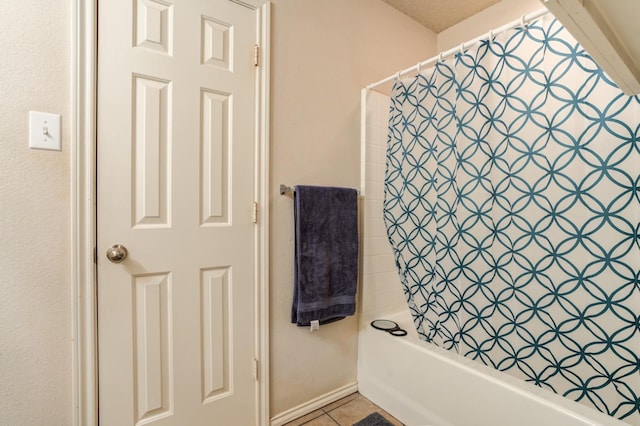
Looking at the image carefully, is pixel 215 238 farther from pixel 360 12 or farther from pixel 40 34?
pixel 360 12

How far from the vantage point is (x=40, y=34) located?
1055mm

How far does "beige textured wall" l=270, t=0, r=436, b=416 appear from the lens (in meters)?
1.57

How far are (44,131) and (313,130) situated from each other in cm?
114

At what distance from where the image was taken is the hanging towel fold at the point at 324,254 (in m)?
1.58

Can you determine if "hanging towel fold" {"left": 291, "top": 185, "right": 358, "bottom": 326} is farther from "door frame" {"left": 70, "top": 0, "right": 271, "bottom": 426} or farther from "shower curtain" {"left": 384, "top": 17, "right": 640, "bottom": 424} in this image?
"door frame" {"left": 70, "top": 0, "right": 271, "bottom": 426}

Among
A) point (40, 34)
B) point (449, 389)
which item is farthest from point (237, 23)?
point (449, 389)

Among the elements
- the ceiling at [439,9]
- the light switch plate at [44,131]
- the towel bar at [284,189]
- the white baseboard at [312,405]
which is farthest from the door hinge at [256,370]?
the ceiling at [439,9]

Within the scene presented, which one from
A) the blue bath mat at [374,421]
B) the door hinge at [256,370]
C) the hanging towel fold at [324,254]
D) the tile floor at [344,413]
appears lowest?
the tile floor at [344,413]

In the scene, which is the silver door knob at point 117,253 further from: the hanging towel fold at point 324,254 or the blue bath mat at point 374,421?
the blue bath mat at point 374,421

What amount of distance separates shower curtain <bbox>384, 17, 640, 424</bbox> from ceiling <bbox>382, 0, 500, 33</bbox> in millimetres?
919

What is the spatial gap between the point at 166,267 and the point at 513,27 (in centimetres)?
172

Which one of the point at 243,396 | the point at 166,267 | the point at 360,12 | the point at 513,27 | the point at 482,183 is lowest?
the point at 243,396

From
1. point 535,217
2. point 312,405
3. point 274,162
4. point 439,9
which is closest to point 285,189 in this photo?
point 274,162

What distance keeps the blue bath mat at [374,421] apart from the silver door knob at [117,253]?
1375 mm
